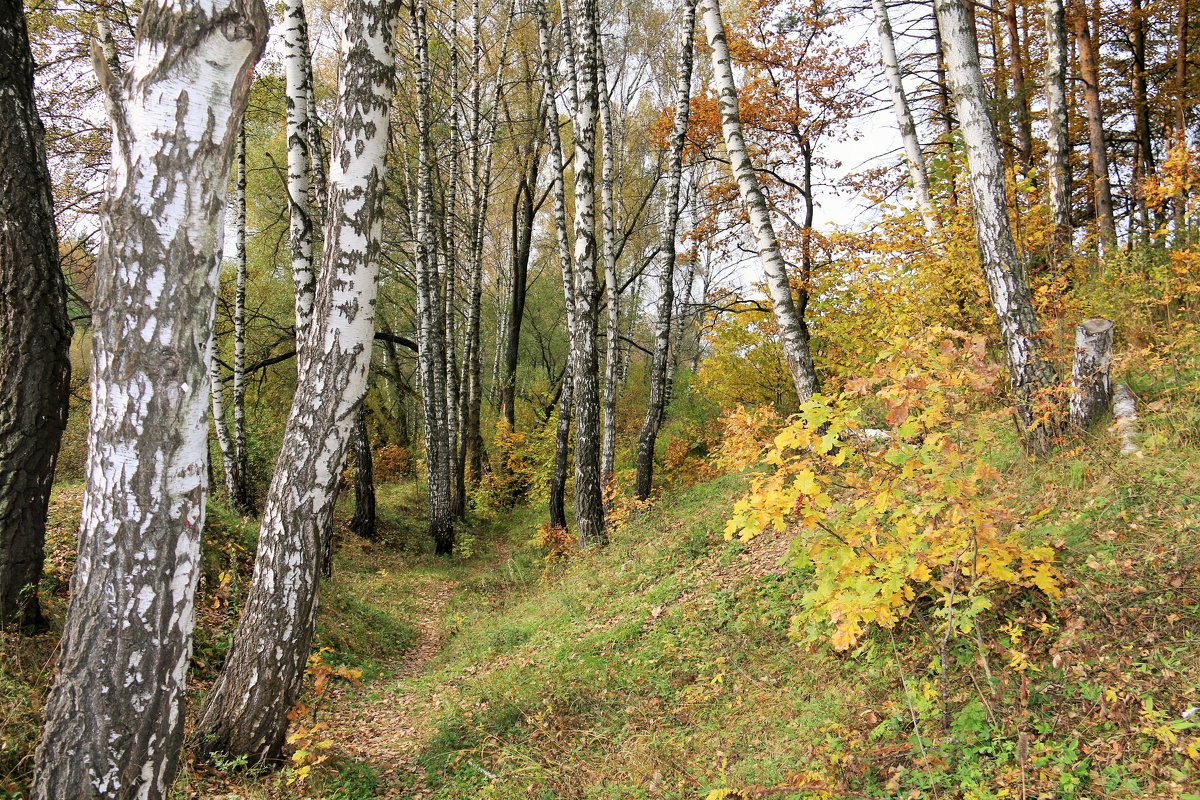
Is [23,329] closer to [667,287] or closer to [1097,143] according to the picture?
[667,287]

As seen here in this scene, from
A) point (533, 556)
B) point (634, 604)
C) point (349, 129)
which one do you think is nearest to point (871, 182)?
point (533, 556)

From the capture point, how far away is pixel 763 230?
7027 millimetres

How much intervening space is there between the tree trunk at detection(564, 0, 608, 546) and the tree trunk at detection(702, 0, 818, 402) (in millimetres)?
2274

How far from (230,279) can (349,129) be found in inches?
473

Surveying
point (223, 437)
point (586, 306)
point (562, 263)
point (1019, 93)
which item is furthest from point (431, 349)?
point (1019, 93)

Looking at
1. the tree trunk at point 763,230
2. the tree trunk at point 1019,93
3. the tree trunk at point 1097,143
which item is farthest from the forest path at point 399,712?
the tree trunk at point 1019,93

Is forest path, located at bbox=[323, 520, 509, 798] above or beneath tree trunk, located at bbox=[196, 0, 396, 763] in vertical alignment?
beneath

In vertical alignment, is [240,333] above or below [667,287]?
below

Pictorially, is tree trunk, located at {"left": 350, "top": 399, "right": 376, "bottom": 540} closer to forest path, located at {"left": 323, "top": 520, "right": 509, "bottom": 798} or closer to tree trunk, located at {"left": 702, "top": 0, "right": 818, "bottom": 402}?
forest path, located at {"left": 323, "top": 520, "right": 509, "bottom": 798}

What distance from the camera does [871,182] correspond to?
14031 millimetres

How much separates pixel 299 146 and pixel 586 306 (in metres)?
4.13

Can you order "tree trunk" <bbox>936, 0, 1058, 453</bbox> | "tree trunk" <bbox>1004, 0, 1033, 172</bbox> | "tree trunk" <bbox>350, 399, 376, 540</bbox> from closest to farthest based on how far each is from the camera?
"tree trunk" <bbox>936, 0, 1058, 453</bbox>, "tree trunk" <bbox>350, 399, 376, 540</bbox>, "tree trunk" <bbox>1004, 0, 1033, 172</bbox>

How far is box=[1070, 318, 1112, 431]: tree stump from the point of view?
204 inches

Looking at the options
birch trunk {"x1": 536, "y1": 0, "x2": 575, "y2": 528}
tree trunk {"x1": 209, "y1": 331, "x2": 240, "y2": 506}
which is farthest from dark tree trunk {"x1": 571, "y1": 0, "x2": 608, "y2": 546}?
tree trunk {"x1": 209, "y1": 331, "x2": 240, "y2": 506}
